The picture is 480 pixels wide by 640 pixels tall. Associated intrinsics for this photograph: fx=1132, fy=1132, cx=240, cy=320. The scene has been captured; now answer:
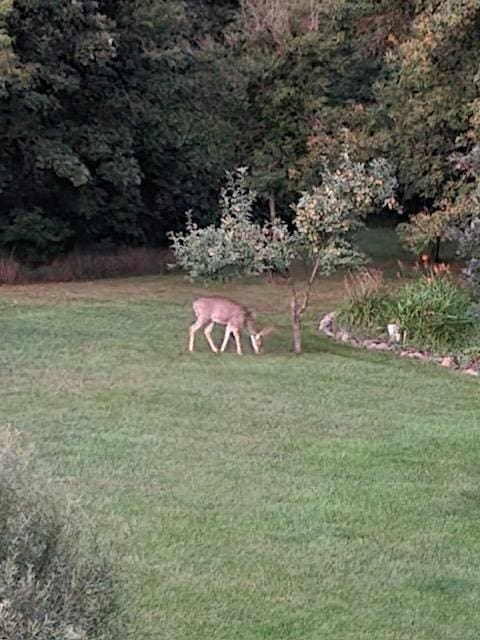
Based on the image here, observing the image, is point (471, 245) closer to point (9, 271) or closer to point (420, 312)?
point (420, 312)

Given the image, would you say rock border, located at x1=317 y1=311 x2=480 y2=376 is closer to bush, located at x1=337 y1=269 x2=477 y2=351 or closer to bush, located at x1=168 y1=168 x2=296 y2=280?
bush, located at x1=337 y1=269 x2=477 y2=351

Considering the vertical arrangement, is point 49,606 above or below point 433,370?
above

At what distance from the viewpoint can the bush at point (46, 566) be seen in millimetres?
3090

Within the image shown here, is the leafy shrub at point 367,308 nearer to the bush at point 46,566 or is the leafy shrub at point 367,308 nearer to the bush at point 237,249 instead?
the bush at point 237,249

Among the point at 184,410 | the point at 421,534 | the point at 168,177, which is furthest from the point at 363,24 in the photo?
the point at 421,534

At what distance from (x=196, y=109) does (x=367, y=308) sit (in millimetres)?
10057

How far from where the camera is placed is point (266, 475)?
732cm

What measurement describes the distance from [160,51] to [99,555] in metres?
19.0

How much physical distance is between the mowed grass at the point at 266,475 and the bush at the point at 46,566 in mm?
739

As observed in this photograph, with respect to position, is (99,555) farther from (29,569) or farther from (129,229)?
(129,229)

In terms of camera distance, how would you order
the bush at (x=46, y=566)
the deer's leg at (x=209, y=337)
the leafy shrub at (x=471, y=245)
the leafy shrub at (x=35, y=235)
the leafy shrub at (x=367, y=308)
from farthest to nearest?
the leafy shrub at (x=35, y=235) < the leafy shrub at (x=367, y=308) < the deer's leg at (x=209, y=337) < the leafy shrub at (x=471, y=245) < the bush at (x=46, y=566)

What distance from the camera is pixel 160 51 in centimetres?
2152

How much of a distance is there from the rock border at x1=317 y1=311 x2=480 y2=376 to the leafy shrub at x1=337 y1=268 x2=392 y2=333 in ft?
0.60

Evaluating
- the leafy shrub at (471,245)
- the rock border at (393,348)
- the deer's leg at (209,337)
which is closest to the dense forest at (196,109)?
the rock border at (393,348)
